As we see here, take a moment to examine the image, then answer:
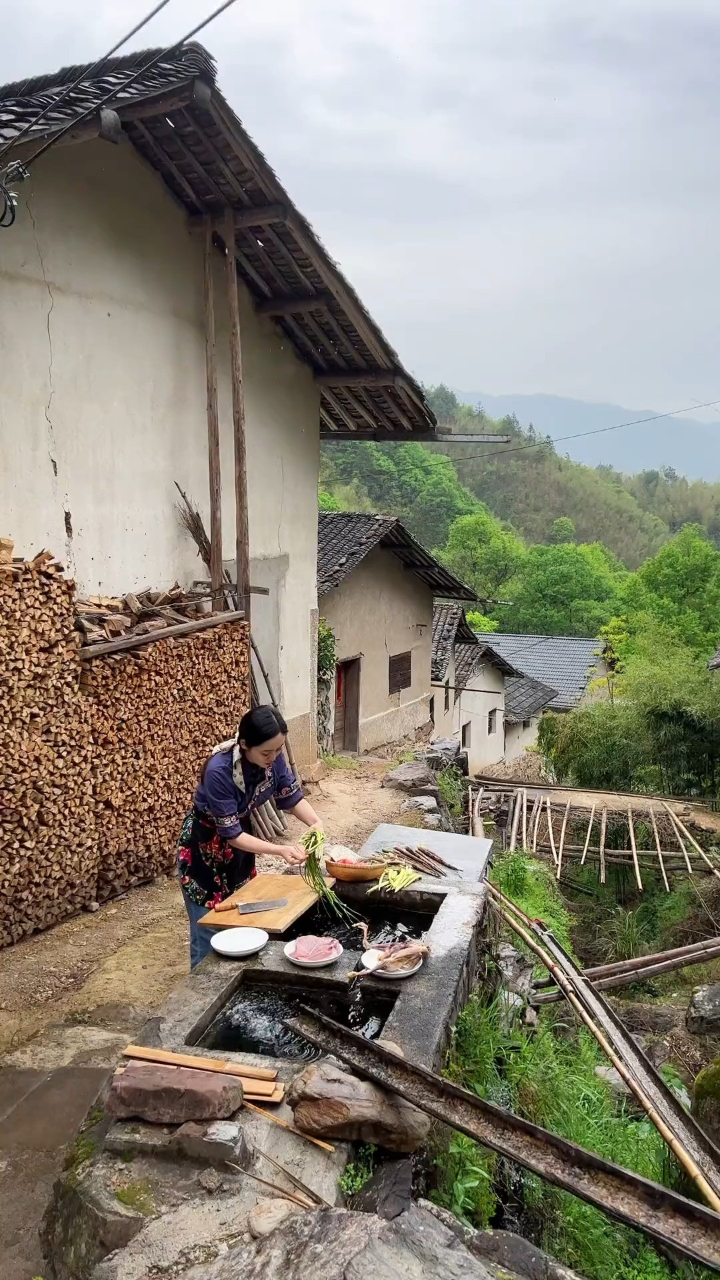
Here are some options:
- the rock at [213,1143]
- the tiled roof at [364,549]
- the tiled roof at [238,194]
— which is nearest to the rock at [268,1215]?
the rock at [213,1143]

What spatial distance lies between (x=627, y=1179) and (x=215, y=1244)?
129 centimetres

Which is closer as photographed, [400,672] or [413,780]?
[413,780]

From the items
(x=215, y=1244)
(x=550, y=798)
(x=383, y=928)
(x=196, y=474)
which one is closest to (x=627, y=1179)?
(x=215, y=1244)

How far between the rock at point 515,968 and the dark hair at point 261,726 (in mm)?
2568

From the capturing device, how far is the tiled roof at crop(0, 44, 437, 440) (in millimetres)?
5941

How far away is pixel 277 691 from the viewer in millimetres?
10789

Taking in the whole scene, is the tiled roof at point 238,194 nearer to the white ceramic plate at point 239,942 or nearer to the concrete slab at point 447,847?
the white ceramic plate at point 239,942

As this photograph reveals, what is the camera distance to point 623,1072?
447 cm

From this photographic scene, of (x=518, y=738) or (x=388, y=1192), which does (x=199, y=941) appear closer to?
(x=388, y=1192)

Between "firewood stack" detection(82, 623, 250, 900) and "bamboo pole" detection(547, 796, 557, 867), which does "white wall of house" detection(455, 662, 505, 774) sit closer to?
"bamboo pole" detection(547, 796, 557, 867)

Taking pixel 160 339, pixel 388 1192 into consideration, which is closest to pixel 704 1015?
pixel 388 1192

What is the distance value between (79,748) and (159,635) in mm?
1237

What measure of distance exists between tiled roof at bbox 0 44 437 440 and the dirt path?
5.42m

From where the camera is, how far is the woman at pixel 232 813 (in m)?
4.30
